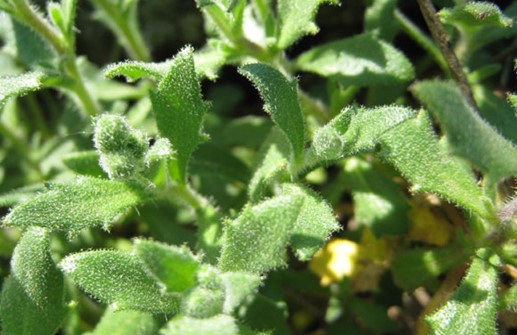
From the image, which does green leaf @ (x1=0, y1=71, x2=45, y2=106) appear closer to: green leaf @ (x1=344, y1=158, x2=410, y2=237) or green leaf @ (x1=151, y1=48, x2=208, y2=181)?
green leaf @ (x1=151, y1=48, x2=208, y2=181)

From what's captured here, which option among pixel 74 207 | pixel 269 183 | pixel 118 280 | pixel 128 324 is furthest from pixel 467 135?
pixel 128 324

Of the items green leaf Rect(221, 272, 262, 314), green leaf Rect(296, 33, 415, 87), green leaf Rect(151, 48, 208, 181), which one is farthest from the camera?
green leaf Rect(296, 33, 415, 87)

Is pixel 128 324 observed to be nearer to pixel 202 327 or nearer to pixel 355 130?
pixel 202 327

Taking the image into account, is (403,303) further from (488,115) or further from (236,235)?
(236,235)

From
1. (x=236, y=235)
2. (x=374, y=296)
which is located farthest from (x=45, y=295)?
(x=374, y=296)

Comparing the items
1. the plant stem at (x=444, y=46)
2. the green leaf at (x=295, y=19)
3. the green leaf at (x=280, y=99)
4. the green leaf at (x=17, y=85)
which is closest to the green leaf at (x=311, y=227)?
the green leaf at (x=280, y=99)

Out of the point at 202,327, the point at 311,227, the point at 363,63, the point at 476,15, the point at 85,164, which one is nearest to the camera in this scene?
the point at 202,327

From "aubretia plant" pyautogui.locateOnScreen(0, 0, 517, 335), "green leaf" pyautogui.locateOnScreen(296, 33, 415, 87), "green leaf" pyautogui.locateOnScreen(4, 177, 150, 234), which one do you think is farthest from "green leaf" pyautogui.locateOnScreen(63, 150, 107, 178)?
"green leaf" pyautogui.locateOnScreen(296, 33, 415, 87)
